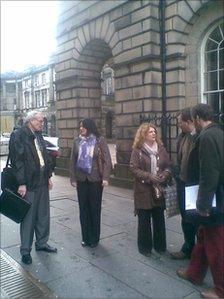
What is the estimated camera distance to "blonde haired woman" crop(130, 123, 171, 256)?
468 cm

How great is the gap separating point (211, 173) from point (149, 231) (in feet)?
5.89

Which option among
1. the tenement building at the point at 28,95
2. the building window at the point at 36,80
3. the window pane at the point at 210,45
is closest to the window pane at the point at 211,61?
the window pane at the point at 210,45

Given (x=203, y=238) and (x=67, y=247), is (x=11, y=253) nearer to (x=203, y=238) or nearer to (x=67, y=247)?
(x=67, y=247)

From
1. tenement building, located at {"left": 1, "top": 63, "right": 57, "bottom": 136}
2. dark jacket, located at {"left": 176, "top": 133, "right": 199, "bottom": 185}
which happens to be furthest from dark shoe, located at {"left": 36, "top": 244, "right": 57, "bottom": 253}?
tenement building, located at {"left": 1, "top": 63, "right": 57, "bottom": 136}

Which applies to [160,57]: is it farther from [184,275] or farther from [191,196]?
[184,275]

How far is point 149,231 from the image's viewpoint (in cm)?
479

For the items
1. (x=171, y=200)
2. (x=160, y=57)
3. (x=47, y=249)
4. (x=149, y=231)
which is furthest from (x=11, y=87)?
(x=171, y=200)

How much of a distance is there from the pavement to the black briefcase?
682mm

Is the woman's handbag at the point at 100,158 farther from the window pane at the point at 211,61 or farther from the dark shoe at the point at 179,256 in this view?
the window pane at the point at 211,61

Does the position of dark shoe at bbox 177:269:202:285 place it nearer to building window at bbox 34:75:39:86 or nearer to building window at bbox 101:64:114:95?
building window at bbox 101:64:114:95

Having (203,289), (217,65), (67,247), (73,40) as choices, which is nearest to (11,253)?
(67,247)

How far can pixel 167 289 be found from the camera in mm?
3809

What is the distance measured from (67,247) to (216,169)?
2822mm

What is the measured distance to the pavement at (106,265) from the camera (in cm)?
381
